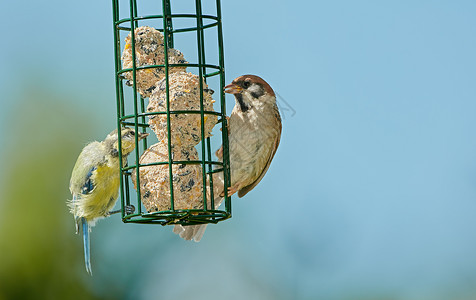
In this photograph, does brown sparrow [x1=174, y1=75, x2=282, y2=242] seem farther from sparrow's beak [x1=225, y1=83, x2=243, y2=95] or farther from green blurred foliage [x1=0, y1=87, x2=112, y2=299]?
green blurred foliage [x1=0, y1=87, x2=112, y2=299]

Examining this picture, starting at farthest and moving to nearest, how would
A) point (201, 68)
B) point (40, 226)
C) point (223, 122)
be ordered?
point (40, 226), point (223, 122), point (201, 68)

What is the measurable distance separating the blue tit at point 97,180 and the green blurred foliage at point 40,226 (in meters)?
2.10

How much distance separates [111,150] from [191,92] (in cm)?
95

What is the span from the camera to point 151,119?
5.98m

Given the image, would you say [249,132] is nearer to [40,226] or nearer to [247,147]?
[247,147]

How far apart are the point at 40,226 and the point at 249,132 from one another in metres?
3.12

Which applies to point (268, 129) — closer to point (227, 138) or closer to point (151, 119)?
point (227, 138)

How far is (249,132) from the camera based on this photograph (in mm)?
6691

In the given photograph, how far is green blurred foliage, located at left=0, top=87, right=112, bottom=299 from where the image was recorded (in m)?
9.04

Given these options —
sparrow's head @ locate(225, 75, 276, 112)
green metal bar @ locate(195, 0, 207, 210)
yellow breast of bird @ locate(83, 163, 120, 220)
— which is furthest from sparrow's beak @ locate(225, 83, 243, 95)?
yellow breast of bird @ locate(83, 163, 120, 220)

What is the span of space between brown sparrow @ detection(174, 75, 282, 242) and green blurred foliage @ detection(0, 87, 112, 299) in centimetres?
249

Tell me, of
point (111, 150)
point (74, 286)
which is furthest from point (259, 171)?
point (74, 286)

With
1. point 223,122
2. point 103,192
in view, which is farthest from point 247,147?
point 103,192

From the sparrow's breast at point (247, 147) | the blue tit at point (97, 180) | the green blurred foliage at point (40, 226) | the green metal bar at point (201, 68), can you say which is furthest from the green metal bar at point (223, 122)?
the green blurred foliage at point (40, 226)
